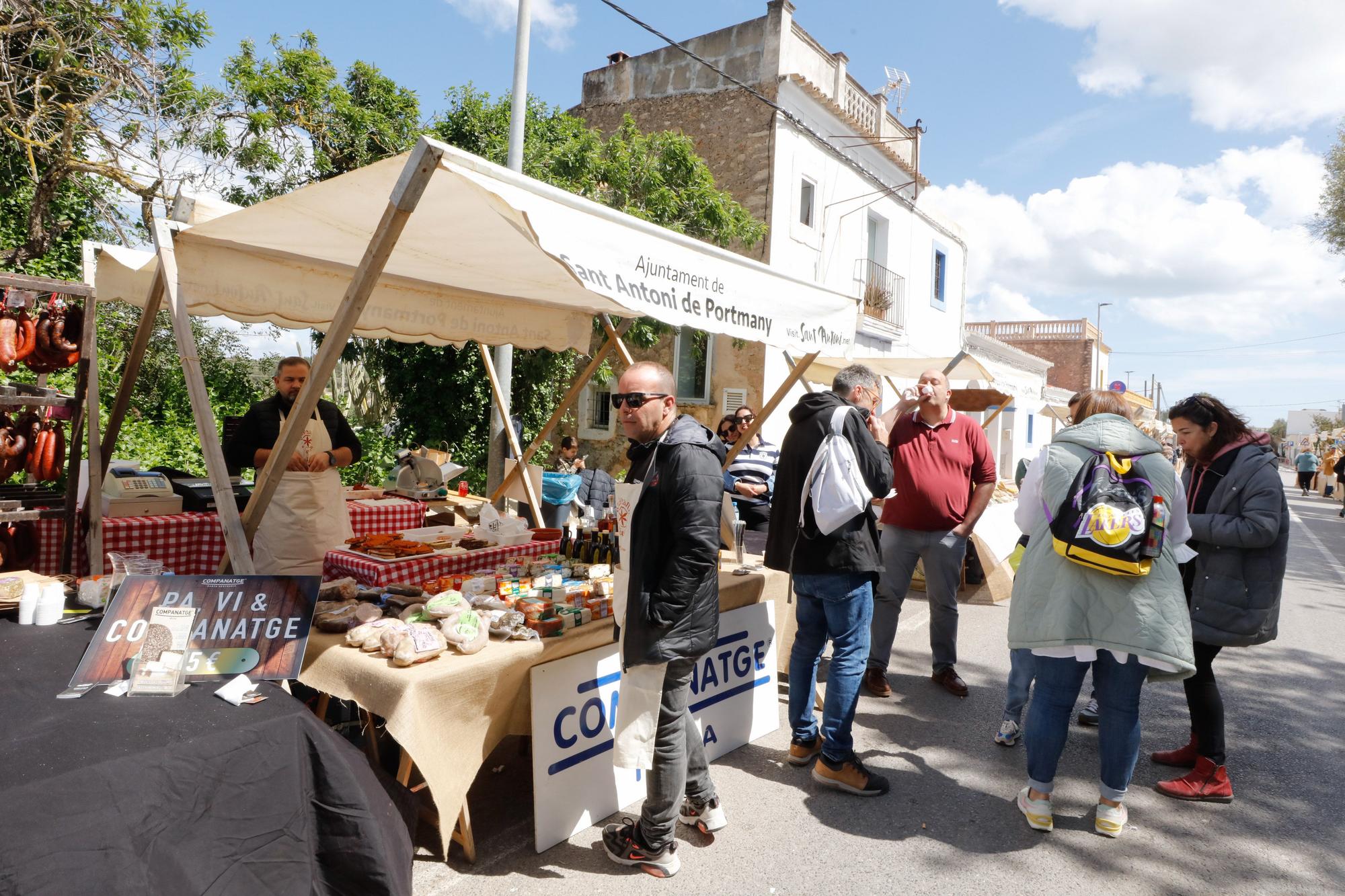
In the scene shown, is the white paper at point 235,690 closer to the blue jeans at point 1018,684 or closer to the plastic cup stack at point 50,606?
the plastic cup stack at point 50,606

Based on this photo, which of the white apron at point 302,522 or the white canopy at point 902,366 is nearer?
the white apron at point 302,522

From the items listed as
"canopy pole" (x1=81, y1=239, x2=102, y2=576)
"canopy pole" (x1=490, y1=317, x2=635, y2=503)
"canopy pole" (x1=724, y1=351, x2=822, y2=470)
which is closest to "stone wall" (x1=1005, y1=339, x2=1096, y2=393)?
"canopy pole" (x1=490, y1=317, x2=635, y2=503)

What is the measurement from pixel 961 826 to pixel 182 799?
2855mm

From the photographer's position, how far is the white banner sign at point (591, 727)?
2934 millimetres

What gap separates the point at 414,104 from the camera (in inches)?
433

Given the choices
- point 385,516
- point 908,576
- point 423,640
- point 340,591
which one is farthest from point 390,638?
point 385,516

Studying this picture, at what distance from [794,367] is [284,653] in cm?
360

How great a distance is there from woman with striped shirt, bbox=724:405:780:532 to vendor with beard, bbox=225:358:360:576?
2.54 metres

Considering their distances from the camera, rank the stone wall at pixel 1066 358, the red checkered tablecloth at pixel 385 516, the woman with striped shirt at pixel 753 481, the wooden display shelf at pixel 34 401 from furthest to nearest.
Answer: the stone wall at pixel 1066 358, the red checkered tablecloth at pixel 385 516, the woman with striped shirt at pixel 753 481, the wooden display shelf at pixel 34 401

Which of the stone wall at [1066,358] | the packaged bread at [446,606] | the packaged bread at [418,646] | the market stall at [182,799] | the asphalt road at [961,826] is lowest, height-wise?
the asphalt road at [961,826]

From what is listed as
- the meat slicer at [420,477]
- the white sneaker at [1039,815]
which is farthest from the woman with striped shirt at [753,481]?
the meat slicer at [420,477]

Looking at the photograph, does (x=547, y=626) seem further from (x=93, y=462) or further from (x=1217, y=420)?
(x=1217, y=420)

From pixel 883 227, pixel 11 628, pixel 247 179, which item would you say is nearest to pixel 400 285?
pixel 11 628

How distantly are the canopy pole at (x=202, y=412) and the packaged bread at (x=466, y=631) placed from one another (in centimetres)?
99
